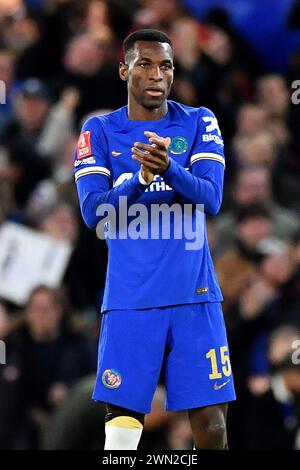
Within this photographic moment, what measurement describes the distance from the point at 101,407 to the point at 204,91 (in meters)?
4.10

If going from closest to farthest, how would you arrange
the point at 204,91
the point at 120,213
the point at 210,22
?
1. the point at 120,213
2. the point at 204,91
3. the point at 210,22

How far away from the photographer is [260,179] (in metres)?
10.8

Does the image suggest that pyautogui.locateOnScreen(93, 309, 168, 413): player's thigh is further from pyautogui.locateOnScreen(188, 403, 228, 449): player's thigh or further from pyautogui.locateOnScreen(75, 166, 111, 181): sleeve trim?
pyautogui.locateOnScreen(75, 166, 111, 181): sleeve trim

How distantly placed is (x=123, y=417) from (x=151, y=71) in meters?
1.49

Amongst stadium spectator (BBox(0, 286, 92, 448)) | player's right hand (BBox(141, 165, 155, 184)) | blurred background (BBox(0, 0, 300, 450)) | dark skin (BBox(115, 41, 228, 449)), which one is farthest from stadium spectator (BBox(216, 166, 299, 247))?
player's right hand (BBox(141, 165, 155, 184))

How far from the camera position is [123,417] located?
5938mm

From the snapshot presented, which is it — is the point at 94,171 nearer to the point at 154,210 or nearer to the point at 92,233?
the point at 154,210

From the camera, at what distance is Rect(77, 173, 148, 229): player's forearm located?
5758 mm

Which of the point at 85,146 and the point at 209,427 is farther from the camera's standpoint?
the point at 85,146

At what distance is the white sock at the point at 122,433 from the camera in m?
5.91

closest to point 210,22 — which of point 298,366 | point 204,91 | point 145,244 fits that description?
point 204,91

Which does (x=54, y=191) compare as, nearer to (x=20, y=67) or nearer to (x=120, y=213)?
(x=20, y=67)

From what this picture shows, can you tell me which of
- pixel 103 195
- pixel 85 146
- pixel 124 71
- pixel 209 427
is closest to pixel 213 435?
pixel 209 427

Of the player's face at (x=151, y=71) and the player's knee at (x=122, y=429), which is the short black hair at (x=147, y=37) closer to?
the player's face at (x=151, y=71)
